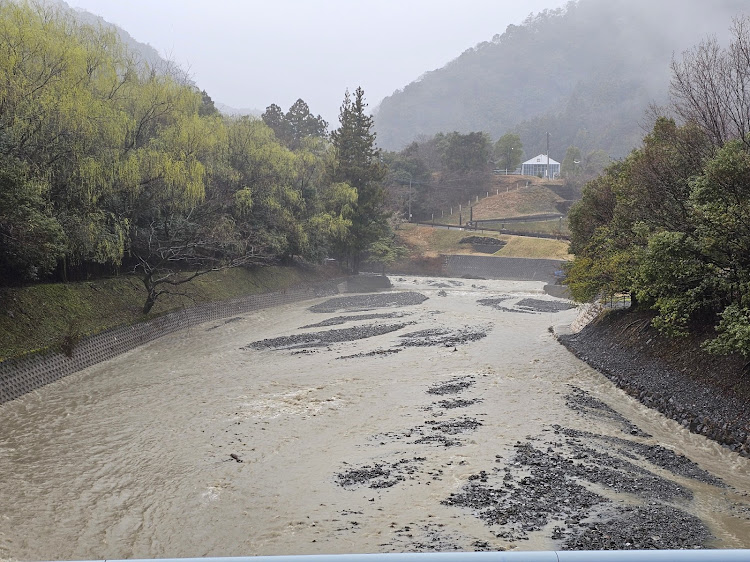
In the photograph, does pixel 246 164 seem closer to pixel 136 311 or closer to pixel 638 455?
pixel 136 311

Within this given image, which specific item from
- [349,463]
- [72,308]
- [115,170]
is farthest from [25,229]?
[349,463]

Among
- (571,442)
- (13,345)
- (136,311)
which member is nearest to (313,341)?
(136,311)

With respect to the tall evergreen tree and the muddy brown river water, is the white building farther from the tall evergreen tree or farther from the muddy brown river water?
the muddy brown river water

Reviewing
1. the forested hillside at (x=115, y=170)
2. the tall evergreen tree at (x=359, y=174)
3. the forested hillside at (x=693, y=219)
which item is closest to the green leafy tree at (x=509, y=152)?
the tall evergreen tree at (x=359, y=174)

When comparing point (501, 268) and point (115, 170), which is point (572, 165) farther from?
point (115, 170)

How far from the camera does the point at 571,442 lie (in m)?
14.1

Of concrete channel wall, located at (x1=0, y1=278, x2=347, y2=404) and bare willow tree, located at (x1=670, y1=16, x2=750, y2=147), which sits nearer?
concrete channel wall, located at (x1=0, y1=278, x2=347, y2=404)

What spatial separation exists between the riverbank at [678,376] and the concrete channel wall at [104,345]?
60.5 feet

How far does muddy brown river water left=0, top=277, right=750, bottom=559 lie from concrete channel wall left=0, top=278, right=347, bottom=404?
0.48 m

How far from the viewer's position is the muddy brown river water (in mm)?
9680

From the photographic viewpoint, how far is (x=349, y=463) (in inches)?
515

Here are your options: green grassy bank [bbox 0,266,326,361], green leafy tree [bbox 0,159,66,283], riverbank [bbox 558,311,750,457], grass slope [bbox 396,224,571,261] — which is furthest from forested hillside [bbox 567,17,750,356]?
grass slope [bbox 396,224,571,261]

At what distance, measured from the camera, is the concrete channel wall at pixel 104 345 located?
18031mm

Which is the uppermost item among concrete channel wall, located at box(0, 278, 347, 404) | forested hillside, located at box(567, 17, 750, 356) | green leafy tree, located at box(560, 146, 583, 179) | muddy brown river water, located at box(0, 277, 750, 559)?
green leafy tree, located at box(560, 146, 583, 179)
